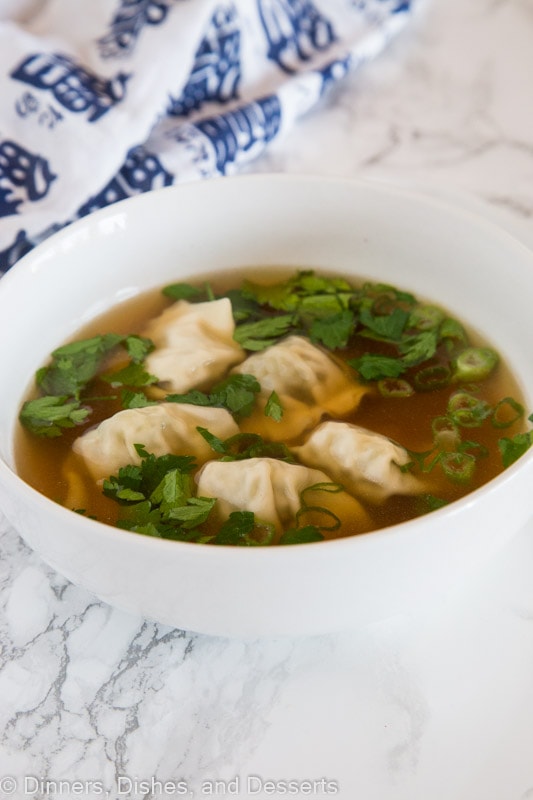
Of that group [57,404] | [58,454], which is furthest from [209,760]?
[57,404]

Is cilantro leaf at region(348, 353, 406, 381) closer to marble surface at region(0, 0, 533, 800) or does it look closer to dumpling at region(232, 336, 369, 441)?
dumpling at region(232, 336, 369, 441)

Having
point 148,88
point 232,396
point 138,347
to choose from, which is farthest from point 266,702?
point 148,88

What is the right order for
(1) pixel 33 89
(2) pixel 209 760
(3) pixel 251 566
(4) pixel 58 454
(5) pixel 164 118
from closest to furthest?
(3) pixel 251 566, (2) pixel 209 760, (4) pixel 58 454, (1) pixel 33 89, (5) pixel 164 118

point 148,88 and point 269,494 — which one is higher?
point 148,88

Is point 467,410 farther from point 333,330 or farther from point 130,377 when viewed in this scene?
point 130,377

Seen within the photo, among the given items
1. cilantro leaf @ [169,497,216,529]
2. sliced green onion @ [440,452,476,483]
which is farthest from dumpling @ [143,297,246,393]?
sliced green onion @ [440,452,476,483]

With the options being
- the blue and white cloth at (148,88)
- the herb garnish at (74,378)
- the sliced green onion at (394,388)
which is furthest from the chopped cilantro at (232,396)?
the blue and white cloth at (148,88)

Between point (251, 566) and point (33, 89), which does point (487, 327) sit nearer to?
point (251, 566)

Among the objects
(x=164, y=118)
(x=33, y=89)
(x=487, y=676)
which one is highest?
(x=33, y=89)
